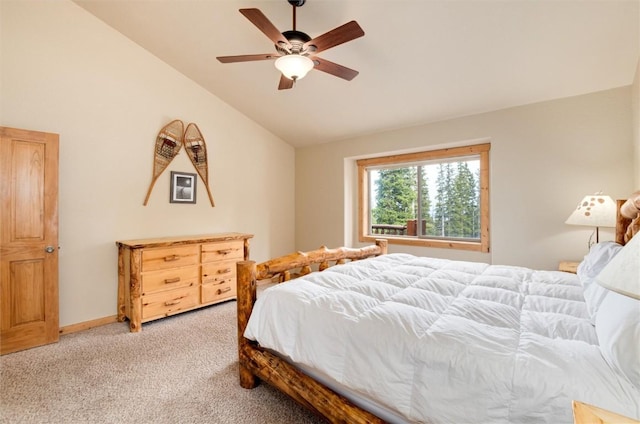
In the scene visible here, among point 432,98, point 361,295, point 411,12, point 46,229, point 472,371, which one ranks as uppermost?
point 411,12

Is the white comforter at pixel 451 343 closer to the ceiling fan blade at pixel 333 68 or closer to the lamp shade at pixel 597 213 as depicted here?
the lamp shade at pixel 597 213

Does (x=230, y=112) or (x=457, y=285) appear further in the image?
(x=230, y=112)

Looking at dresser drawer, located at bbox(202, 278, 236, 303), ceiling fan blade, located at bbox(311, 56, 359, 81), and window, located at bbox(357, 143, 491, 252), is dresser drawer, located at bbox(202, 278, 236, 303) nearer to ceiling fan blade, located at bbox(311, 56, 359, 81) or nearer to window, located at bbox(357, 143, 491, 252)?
window, located at bbox(357, 143, 491, 252)

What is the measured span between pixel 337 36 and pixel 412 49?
1.11 meters

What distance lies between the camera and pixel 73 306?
2.97 meters

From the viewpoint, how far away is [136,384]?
6.72 feet

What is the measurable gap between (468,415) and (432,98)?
10.3 feet

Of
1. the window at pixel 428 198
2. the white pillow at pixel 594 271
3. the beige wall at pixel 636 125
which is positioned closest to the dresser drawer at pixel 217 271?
the window at pixel 428 198

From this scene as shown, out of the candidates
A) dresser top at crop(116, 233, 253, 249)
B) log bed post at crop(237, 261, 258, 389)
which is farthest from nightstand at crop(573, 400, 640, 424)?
dresser top at crop(116, 233, 253, 249)

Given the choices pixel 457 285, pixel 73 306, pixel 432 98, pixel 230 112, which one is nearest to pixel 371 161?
pixel 432 98

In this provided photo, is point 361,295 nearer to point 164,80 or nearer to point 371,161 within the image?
point 371,161

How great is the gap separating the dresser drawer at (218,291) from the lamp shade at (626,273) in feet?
11.9

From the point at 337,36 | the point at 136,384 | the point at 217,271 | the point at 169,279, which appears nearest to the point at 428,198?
the point at 337,36

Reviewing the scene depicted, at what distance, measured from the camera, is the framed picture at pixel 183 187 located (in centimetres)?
372
